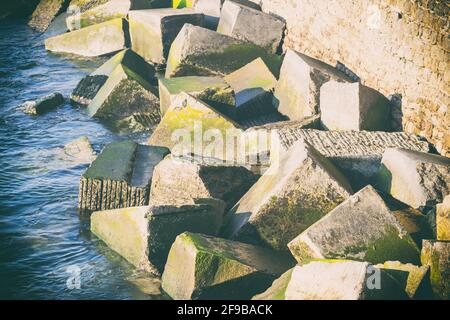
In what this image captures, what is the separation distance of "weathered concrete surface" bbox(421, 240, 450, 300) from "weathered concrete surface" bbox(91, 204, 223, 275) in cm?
173

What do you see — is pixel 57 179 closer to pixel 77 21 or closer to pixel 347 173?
pixel 347 173

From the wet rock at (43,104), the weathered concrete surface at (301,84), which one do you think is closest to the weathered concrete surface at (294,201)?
the weathered concrete surface at (301,84)

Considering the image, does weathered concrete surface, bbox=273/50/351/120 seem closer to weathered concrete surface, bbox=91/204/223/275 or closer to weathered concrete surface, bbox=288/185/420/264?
weathered concrete surface, bbox=91/204/223/275

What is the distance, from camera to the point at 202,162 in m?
5.87

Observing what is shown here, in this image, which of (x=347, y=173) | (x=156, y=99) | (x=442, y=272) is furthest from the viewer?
(x=156, y=99)

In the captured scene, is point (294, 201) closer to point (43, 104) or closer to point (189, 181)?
point (189, 181)

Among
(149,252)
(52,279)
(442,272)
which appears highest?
(442,272)

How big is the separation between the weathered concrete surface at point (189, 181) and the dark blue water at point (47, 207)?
698 mm

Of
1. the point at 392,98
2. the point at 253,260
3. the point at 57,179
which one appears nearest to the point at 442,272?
the point at 253,260

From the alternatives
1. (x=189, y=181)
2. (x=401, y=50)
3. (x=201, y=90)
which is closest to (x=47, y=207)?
(x=189, y=181)

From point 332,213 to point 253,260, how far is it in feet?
2.25

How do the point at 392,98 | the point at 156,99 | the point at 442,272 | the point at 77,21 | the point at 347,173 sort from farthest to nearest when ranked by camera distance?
1. the point at 77,21
2. the point at 156,99
3. the point at 392,98
4. the point at 347,173
5. the point at 442,272

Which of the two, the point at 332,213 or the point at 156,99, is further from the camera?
the point at 156,99

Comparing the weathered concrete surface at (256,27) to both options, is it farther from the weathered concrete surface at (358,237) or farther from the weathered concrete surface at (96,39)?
the weathered concrete surface at (358,237)
